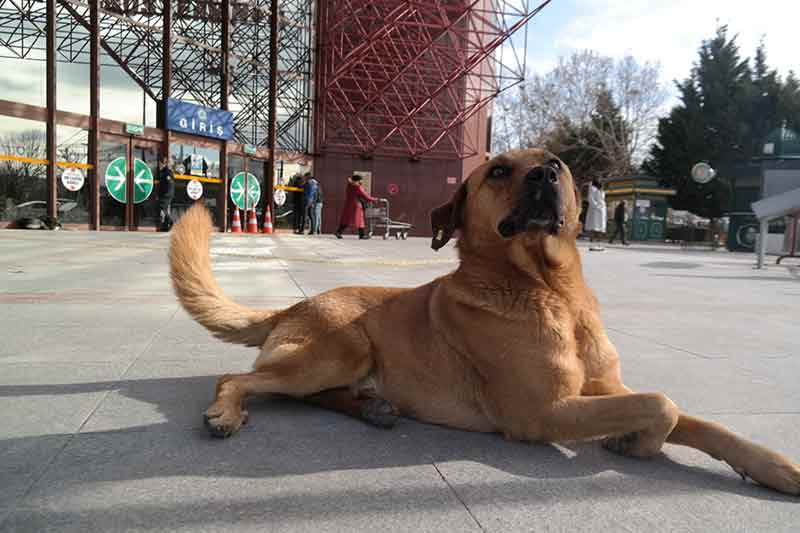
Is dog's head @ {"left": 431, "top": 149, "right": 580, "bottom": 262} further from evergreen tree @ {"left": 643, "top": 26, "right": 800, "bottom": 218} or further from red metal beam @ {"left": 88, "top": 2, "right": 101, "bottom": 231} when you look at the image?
evergreen tree @ {"left": 643, "top": 26, "right": 800, "bottom": 218}

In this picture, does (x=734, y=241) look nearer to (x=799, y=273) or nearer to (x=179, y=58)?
(x=799, y=273)

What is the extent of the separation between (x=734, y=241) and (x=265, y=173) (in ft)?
63.4

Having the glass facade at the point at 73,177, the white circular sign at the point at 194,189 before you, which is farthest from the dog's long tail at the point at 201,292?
the white circular sign at the point at 194,189

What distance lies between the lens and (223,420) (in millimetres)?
2092

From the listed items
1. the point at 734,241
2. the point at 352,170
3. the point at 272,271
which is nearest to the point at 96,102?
the point at 352,170

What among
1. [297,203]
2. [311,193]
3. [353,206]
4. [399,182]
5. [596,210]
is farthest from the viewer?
[399,182]

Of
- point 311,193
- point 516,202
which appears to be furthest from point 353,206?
point 516,202

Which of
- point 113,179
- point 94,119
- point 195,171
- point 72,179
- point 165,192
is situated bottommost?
point 165,192

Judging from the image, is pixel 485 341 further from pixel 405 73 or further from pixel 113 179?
pixel 405 73

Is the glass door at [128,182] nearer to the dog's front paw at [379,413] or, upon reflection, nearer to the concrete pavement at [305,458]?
the concrete pavement at [305,458]

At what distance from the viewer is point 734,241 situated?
21.0m

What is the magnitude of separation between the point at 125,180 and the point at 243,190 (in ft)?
15.6

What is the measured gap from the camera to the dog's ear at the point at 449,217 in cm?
271

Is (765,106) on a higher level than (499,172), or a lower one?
higher
